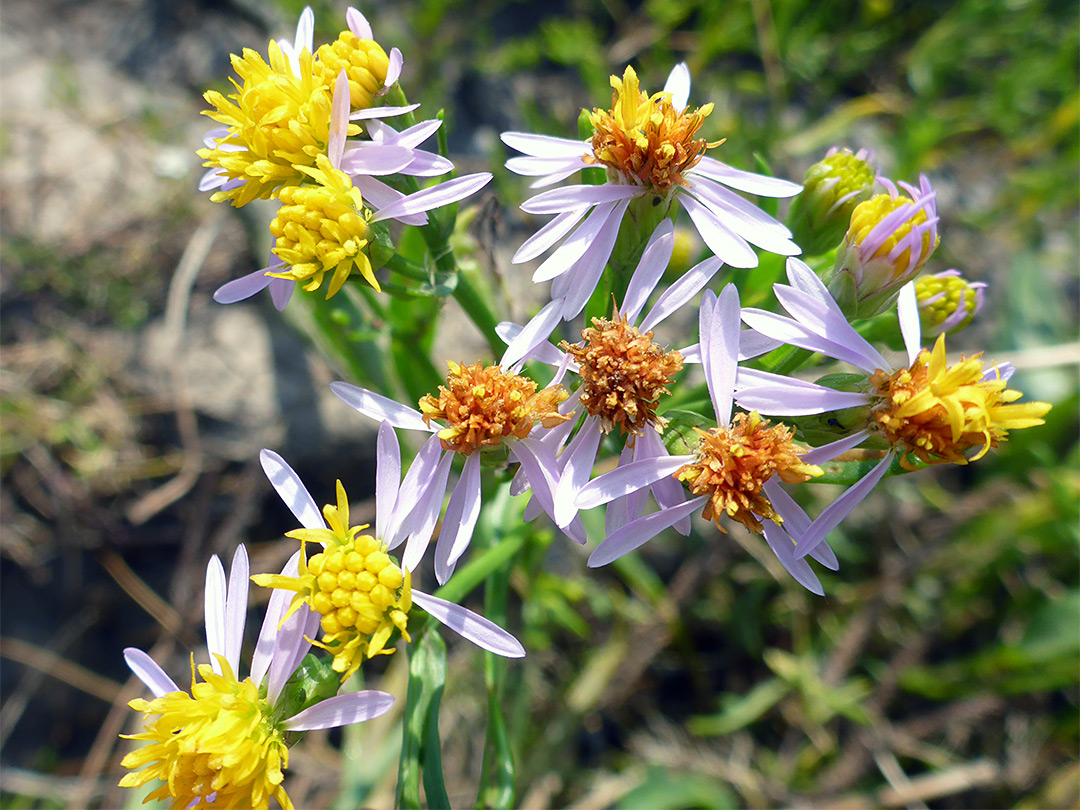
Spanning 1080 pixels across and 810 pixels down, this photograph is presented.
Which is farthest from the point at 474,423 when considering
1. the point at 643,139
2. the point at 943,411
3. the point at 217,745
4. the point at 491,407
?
the point at 943,411

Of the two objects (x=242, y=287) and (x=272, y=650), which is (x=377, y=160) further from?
(x=272, y=650)

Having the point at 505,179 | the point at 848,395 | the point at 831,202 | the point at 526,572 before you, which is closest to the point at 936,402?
the point at 848,395

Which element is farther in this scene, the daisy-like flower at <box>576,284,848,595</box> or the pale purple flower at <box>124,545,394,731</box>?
the pale purple flower at <box>124,545,394,731</box>

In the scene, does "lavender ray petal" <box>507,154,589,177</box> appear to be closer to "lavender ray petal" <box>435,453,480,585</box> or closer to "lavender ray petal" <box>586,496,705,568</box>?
"lavender ray petal" <box>435,453,480,585</box>

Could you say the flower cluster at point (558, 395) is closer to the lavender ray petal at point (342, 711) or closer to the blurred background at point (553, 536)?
the lavender ray petal at point (342, 711)

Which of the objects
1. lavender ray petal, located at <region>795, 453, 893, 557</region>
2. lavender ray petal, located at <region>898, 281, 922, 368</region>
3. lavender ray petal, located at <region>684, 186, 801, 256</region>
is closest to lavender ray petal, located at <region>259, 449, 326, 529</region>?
lavender ray petal, located at <region>795, 453, 893, 557</region>
